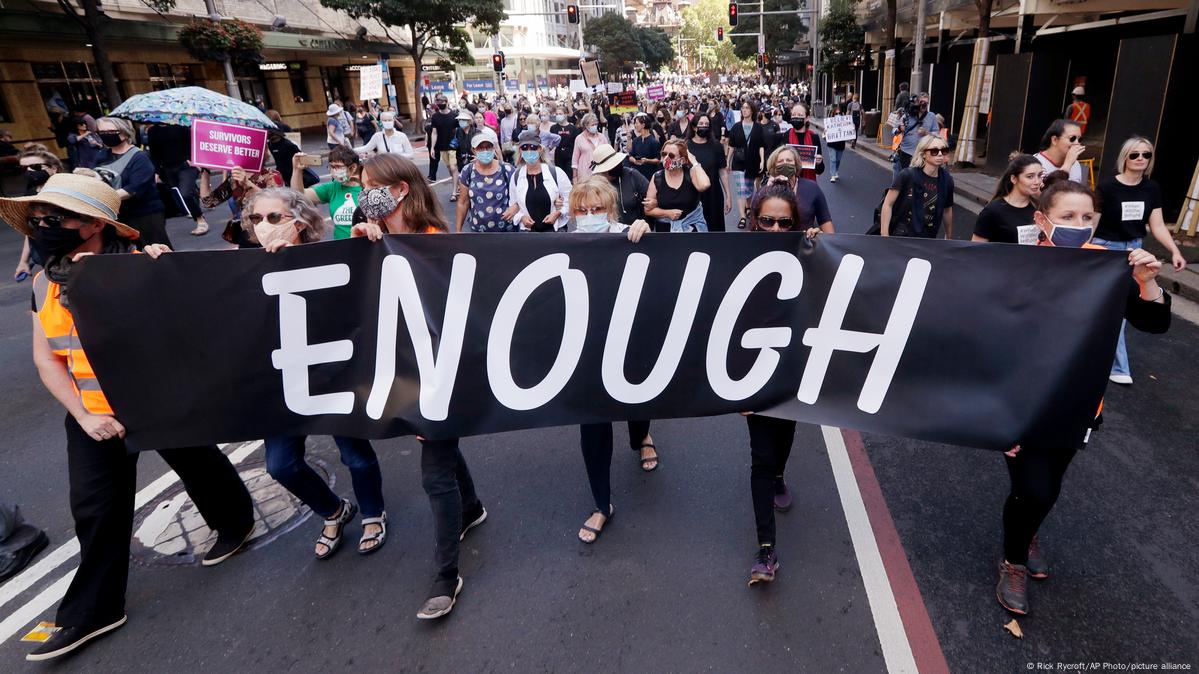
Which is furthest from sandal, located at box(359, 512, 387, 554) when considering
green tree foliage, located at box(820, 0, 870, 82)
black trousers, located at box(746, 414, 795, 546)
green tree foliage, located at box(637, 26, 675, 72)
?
green tree foliage, located at box(637, 26, 675, 72)

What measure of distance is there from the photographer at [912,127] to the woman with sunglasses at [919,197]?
6.49 metres

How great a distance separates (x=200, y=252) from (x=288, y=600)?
1588 millimetres

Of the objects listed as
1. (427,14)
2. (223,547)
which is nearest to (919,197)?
(223,547)

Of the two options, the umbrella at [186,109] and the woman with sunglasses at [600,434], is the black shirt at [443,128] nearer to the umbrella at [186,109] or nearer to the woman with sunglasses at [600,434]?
the umbrella at [186,109]

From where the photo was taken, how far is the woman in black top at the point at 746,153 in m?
9.86

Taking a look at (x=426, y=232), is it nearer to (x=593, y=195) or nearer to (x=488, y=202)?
(x=593, y=195)

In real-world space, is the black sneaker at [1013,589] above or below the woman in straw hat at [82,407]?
below

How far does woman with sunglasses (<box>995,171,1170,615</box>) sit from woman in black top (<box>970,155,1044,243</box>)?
3.57 feet

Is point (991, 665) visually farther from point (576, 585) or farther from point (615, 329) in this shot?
point (615, 329)

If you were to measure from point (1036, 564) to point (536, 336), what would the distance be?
2.39 meters

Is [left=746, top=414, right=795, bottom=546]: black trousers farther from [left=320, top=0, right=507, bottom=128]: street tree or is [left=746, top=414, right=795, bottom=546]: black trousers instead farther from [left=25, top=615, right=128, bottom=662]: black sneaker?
[left=320, top=0, right=507, bottom=128]: street tree

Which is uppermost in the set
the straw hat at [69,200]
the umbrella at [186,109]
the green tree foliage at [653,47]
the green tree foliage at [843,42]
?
the green tree foliage at [653,47]

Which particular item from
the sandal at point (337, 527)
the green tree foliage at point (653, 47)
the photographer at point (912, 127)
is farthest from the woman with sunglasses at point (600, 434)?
the green tree foliage at point (653, 47)

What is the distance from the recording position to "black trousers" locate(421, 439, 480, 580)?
2.88 meters
